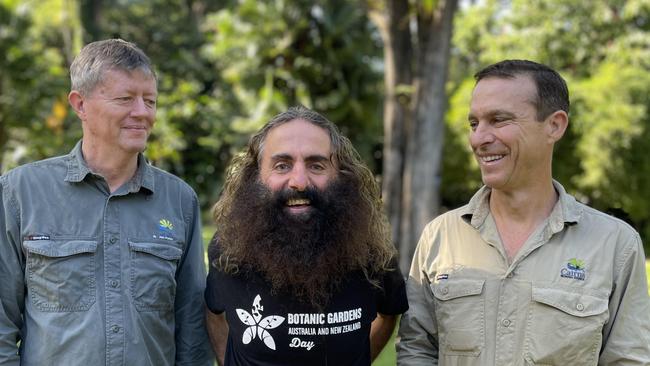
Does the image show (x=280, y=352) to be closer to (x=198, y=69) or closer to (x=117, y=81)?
(x=117, y=81)

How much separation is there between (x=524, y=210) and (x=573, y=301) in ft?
1.44

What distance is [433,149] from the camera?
10.7 metres

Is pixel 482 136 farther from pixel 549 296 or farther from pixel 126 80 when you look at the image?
pixel 126 80

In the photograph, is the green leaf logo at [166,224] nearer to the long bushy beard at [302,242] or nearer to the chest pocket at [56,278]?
the long bushy beard at [302,242]

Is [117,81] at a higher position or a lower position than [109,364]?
higher

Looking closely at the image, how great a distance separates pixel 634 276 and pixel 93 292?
2.16 meters

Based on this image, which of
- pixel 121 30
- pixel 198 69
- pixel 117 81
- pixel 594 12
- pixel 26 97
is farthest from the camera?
pixel 121 30

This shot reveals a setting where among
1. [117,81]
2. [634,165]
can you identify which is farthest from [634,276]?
[634,165]

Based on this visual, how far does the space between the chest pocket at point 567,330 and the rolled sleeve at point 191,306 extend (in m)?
1.46

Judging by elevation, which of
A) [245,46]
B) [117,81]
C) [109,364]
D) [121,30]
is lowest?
[109,364]

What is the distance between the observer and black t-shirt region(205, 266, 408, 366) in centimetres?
310

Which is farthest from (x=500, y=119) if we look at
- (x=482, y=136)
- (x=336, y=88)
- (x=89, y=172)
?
(x=336, y=88)

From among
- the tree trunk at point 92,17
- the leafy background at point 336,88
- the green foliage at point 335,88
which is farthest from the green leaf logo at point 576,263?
the tree trunk at point 92,17

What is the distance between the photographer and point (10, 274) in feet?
10.0
